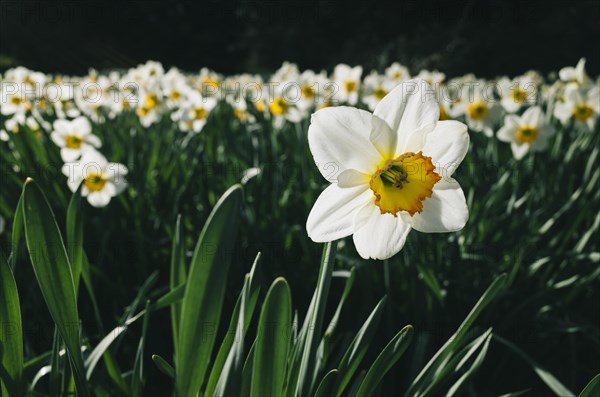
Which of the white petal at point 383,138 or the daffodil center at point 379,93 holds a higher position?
the daffodil center at point 379,93

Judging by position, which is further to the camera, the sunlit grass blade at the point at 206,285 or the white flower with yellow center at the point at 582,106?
the white flower with yellow center at the point at 582,106

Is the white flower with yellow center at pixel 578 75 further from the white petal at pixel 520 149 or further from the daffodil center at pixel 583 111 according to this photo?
the white petal at pixel 520 149

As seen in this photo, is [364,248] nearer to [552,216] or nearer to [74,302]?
[74,302]

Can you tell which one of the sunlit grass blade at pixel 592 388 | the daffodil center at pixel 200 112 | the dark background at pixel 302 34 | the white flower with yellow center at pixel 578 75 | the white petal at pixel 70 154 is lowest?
the sunlit grass blade at pixel 592 388

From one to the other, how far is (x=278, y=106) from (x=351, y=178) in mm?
2185

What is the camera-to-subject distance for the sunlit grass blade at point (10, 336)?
2.89ft

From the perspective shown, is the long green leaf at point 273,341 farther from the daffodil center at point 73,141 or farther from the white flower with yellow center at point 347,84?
the white flower with yellow center at point 347,84

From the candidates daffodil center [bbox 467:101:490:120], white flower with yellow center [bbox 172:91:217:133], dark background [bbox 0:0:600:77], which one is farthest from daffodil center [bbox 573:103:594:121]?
dark background [bbox 0:0:600:77]

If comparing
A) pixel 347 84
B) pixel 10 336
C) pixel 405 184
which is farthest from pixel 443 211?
pixel 347 84

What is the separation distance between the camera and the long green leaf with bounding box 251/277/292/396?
83cm

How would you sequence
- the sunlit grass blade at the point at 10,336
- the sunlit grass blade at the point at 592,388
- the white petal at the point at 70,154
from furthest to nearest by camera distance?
1. the white petal at the point at 70,154
2. the sunlit grass blade at the point at 10,336
3. the sunlit grass blade at the point at 592,388

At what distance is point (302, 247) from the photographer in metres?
2.03

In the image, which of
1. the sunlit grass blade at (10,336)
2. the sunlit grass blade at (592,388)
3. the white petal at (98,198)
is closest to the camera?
the sunlit grass blade at (592,388)

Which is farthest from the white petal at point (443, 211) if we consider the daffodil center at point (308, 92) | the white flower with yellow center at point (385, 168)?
the daffodil center at point (308, 92)
